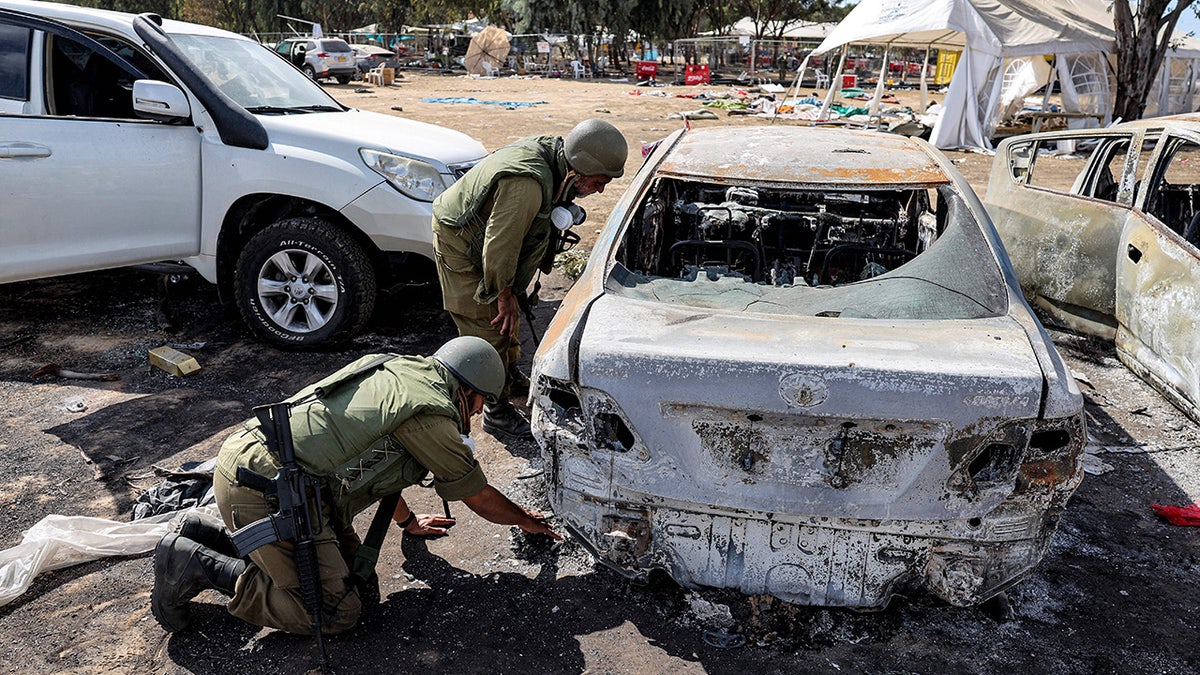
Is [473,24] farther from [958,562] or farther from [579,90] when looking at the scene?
[958,562]

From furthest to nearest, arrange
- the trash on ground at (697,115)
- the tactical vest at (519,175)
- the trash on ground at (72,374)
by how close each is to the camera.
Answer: the trash on ground at (697,115) → the trash on ground at (72,374) → the tactical vest at (519,175)

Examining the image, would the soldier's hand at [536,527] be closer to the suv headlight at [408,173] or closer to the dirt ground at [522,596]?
the dirt ground at [522,596]

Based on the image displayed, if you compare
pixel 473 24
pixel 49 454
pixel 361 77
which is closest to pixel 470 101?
pixel 361 77

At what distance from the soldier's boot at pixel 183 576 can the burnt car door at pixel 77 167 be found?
8.74 feet

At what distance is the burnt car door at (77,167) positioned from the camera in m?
4.63

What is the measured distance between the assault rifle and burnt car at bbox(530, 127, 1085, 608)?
737 mm

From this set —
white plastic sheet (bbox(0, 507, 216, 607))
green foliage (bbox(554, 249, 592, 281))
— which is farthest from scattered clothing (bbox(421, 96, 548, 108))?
white plastic sheet (bbox(0, 507, 216, 607))

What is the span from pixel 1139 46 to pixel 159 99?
1579 centimetres

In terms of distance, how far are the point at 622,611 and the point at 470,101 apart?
65.7ft

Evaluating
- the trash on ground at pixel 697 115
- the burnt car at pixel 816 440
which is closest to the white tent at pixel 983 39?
the trash on ground at pixel 697 115

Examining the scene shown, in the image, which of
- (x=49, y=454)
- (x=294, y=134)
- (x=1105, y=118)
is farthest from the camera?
(x=1105, y=118)

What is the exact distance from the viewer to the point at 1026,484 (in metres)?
2.46

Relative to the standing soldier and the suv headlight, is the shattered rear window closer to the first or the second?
the standing soldier

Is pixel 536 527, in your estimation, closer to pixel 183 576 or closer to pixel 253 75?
pixel 183 576
